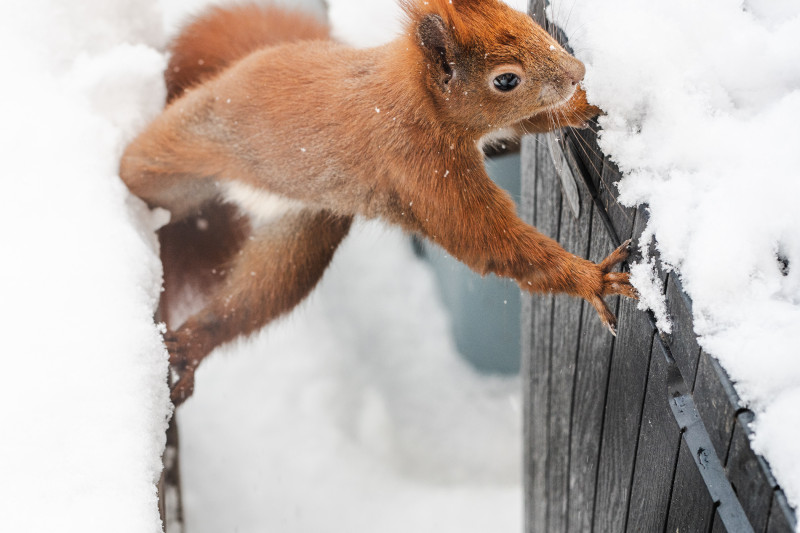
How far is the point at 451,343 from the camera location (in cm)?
303

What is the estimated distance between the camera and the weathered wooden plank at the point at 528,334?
2.10 metres

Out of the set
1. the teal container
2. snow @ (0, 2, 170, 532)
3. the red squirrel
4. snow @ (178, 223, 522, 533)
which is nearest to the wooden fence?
the red squirrel

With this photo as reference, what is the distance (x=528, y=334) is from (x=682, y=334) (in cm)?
134

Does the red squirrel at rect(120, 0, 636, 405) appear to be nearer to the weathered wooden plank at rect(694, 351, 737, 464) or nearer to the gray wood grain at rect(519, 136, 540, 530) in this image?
the weathered wooden plank at rect(694, 351, 737, 464)

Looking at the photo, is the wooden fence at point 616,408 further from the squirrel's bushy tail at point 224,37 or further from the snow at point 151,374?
the squirrel's bushy tail at point 224,37

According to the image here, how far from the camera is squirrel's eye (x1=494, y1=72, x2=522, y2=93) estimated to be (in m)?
1.34

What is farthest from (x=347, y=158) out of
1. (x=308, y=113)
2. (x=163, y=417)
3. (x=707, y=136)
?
(x=707, y=136)

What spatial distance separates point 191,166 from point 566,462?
1266 mm

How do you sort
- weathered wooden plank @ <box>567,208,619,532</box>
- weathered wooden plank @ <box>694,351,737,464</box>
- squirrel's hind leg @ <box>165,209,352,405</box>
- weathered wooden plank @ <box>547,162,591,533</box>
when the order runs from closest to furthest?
weathered wooden plank @ <box>694,351,737,464</box> → weathered wooden plank @ <box>567,208,619,532</box> → weathered wooden plank @ <box>547,162,591,533</box> → squirrel's hind leg @ <box>165,209,352,405</box>

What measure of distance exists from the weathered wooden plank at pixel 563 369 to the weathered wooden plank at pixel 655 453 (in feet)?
1.29

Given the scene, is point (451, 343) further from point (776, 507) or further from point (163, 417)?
point (776, 507)

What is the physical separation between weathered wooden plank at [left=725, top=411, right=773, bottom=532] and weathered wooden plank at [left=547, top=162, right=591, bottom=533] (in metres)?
0.65

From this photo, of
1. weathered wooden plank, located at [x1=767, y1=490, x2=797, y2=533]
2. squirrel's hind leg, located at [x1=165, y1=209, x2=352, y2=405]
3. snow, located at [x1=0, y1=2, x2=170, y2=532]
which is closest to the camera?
weathered wooden plank, located at [x1=767, y1=490, x2=797, y2=533]

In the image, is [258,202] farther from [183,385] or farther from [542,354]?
[542,354]
